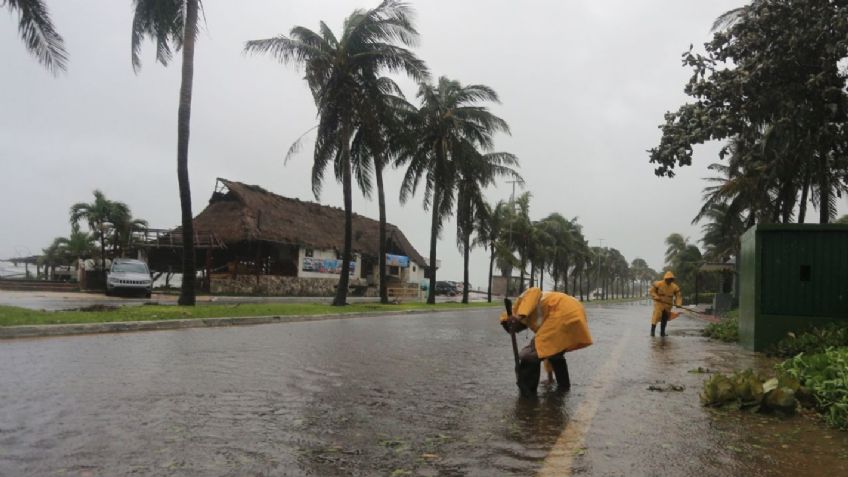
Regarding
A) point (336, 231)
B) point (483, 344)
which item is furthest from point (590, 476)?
point (336, 231)

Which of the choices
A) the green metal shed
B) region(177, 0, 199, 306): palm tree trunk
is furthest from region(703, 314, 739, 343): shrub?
region(177, 0, 199, 306): palm tree trunk

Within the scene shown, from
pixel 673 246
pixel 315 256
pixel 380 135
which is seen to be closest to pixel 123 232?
pixel 315 256

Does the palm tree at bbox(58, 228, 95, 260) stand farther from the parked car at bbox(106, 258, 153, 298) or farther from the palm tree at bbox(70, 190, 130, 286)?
the parked car at bbox(106, 258, 153, 298)

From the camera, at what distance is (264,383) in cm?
648

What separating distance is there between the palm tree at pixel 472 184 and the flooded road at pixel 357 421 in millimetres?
22888

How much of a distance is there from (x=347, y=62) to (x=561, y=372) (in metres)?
17.1

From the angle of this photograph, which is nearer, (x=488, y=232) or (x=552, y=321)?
(x=552, y=321)

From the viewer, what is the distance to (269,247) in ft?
121

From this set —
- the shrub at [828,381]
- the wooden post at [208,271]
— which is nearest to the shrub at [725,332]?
the shrub at [828,381]

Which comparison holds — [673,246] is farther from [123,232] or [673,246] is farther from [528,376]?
[528,376]

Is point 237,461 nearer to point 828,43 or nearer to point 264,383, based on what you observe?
point 264,383

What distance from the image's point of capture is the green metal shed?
9.92 metres

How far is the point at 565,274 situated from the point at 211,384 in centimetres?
6280

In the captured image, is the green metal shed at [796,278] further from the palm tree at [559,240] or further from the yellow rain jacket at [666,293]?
the palm tree at [559,240]
